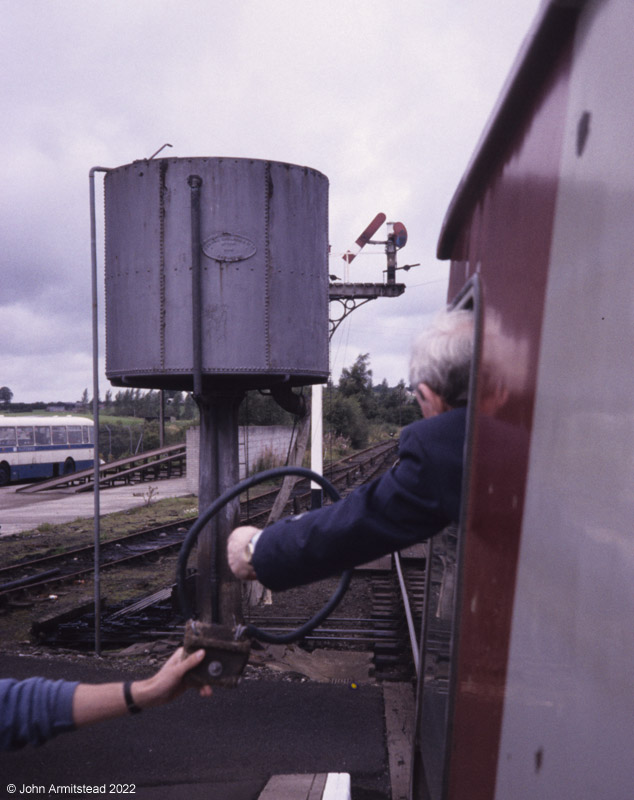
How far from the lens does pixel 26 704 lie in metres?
1.74

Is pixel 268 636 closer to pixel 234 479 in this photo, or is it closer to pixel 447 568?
pixel 447 568

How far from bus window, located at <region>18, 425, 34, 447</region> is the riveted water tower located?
22.2 m

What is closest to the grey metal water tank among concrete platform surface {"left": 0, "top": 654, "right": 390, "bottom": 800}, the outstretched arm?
concrete platform surface {"left": 0, "top": 654, "right": 390, "bottom": 800}

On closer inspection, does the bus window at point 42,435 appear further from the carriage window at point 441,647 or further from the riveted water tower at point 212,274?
the carriage window at point 441,647

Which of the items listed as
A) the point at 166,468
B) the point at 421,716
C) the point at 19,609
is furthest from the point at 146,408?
the point at 421,716

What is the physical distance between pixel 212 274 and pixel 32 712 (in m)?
5.56

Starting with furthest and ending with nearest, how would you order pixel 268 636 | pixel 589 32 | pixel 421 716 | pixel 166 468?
pixel 166 468
pixel 421 716
pixel 268 636
pixel 589 32

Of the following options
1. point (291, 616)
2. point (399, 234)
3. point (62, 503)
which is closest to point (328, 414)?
point (62, 503)

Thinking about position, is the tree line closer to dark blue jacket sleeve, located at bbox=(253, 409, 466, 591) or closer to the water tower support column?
the water tower support column

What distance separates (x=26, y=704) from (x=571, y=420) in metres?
1.52

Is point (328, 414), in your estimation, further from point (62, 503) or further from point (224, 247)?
point (224, 247)

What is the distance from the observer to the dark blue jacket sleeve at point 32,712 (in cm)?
173

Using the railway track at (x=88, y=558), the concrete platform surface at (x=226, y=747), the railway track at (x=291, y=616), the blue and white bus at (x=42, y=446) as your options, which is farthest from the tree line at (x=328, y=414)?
the concrete platform surface at (x=226, y=747)

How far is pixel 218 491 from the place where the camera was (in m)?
7.76
